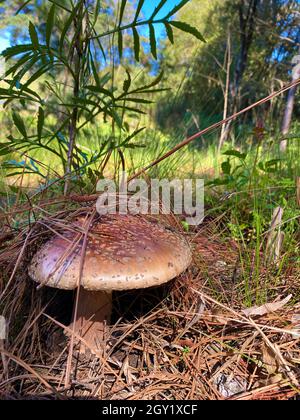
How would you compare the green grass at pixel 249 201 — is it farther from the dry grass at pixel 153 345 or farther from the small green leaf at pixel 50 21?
the small green leaf at pixel 50 21

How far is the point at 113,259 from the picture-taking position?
33.7 inches

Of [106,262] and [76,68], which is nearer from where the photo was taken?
[106,262]

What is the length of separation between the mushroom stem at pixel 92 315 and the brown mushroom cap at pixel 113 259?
202mm

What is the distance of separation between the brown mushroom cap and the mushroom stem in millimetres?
202

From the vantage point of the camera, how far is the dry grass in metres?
0.85

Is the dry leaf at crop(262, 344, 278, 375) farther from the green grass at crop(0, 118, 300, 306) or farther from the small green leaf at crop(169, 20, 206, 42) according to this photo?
the small green leaf at crop(169, 20, 206, 42)

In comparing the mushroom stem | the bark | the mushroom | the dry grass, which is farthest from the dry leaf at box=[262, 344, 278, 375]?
the bark

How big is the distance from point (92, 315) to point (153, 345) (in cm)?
22

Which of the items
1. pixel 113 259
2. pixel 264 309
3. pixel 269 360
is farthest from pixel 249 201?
pixel 113 259

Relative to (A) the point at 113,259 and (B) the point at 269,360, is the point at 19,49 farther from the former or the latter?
(B) the point at 269,360

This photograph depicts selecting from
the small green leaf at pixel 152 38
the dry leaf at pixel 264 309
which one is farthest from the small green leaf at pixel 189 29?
the dry leaf at pixel 264 309

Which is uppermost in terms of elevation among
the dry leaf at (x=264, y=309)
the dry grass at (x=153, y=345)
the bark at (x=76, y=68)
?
the bark at (x=76, y=68)

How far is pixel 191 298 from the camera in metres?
1.14

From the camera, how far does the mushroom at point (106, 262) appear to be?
83cm
